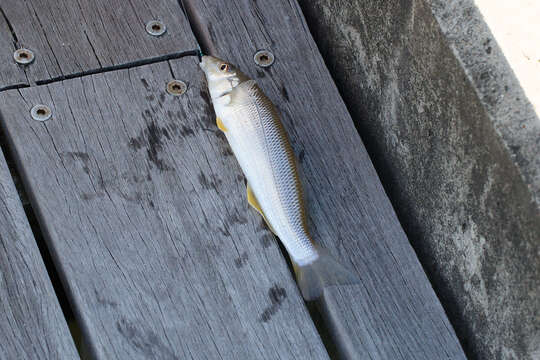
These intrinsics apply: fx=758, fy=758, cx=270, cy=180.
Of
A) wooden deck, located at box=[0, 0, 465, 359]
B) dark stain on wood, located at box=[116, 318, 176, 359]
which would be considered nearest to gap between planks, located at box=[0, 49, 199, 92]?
wooden deck, located at box=[0, 0, 465, 359]

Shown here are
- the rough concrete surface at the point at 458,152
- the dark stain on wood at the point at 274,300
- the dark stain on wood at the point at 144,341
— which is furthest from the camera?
the dark stain on wood at the point at 274,300

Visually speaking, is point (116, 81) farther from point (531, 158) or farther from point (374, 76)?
point (531, 158)

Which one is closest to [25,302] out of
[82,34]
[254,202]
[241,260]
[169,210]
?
[169,210]

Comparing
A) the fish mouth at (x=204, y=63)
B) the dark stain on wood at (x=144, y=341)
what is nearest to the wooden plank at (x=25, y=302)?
the dark stain on wood at (x=144, y=341)

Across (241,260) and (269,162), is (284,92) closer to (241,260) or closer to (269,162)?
(269,162)

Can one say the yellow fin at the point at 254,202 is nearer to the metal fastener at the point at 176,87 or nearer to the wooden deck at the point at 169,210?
the wooden deck at the point at 169,210

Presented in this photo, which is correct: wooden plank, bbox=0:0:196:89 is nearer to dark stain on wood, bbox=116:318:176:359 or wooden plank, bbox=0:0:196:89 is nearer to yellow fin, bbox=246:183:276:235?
yellow fin, bbox=246:183:276:235
